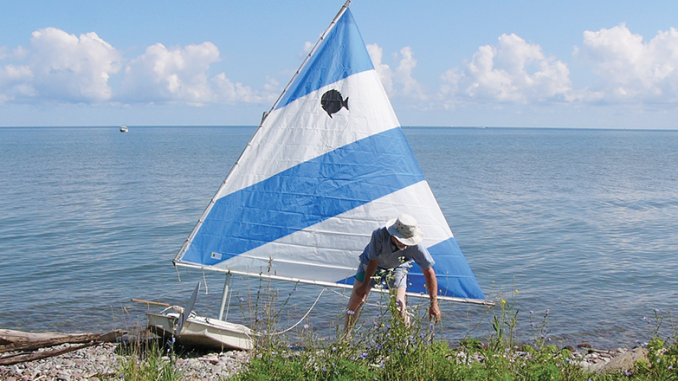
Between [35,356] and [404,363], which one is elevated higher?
[404,363]

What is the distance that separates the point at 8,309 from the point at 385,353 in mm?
9834

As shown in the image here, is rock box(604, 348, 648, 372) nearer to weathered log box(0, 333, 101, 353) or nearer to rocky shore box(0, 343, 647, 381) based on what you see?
rocky shore box(0, 343, 647, 381)

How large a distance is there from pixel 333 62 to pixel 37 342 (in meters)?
5.59

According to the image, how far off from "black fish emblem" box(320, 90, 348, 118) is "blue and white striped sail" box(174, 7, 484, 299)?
13 mm

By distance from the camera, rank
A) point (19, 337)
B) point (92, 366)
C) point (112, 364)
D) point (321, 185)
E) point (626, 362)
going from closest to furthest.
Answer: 1. point (626, 362)
2. point (112, 364)
3. point (92, 366)
4. point (321, 185)
5. point (19, 337)

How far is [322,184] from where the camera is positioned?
8.27 meters

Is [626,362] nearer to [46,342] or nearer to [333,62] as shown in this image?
[333,62]

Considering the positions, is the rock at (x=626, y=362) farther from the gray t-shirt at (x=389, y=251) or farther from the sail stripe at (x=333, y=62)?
the sail stripe at (x=333, y=62)

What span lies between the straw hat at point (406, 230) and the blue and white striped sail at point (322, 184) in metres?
1.39

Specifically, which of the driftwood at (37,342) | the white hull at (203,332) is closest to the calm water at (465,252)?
the driftwood at (37,342)

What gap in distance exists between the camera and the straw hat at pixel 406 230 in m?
6.62

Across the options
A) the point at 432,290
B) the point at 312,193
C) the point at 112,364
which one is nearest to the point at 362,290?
the point at 432,290

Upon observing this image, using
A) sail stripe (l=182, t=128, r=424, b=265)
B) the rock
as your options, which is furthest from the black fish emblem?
the rock

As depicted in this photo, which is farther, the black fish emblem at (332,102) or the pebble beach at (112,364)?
the black fish emblem at (332,102)
